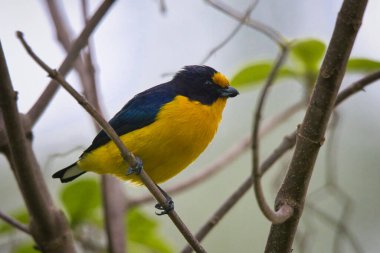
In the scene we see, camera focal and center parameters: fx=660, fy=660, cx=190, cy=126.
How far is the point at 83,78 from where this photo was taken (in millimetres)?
3721

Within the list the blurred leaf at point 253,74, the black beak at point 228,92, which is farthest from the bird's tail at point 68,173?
the blurred leaf at point 253,74

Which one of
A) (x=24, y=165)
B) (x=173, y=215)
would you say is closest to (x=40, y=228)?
(x=24, y=165)

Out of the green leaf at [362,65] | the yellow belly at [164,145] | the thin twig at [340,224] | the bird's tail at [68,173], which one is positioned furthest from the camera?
the bird's tail at [68,173]

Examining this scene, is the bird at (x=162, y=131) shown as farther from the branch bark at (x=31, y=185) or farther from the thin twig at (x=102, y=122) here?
the thin twig at (x=102, y=122)

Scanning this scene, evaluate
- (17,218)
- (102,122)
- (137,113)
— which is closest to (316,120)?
(102,122)

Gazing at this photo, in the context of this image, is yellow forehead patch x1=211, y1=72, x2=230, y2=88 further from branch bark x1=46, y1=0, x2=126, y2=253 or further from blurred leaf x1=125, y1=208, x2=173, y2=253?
blurred leaf x1=125, y1=208, x2=173, y2=253

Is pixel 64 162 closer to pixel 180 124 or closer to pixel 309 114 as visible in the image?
pixel 180 124

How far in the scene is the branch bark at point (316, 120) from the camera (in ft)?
6.86

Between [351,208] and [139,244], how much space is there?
4.49ft

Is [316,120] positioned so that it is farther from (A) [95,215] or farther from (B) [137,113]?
(A) [95,215]

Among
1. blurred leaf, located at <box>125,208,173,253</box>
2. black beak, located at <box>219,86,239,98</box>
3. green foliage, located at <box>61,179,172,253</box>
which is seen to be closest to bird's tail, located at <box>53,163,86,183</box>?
green foliage, located at <box>61,179,172,253</box>

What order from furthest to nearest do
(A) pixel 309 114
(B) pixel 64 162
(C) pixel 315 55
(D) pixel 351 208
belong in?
1. (B) pixel 64 162
2. (C) pixel 315 55
3. (D) pixel 351 208
4. (A) pixel 309 114

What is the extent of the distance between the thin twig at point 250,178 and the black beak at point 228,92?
0.93 metres

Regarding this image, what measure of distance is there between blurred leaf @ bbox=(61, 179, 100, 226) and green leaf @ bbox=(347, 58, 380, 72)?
1.62 m
